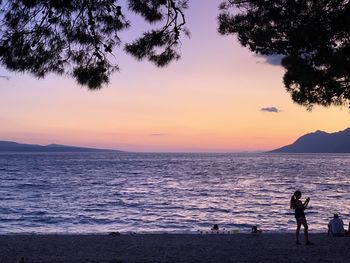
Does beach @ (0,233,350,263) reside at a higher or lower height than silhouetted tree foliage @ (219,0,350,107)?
lower

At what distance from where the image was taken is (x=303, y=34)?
917 centimetres

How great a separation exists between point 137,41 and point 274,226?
23260mm

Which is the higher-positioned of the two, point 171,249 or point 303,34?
point 303,34

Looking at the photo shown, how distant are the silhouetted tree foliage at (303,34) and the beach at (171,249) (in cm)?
510

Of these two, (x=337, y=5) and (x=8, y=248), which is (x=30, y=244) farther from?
(x=337, y=5)

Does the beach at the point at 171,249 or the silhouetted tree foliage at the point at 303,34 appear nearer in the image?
the silhouetted tree foliage at the point at 303,34

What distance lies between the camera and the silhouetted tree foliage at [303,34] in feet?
30.1

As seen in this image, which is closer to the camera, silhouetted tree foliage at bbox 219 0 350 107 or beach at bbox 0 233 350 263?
silhouetted tree foliage at bbox 219 0 350 107

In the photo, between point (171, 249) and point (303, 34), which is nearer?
point (303, 34)

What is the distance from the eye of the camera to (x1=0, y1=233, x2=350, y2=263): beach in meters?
13.6

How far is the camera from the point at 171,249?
1561 centimetres

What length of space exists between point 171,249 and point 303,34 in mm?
8797

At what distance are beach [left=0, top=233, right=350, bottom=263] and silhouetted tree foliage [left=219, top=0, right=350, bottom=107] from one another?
510cm

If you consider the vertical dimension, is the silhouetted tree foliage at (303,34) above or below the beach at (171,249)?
above
